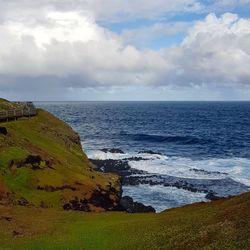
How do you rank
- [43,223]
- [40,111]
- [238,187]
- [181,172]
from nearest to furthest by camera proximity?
1. [43,223]
2. [238,187]
3. [181,172]
4. [40,111]

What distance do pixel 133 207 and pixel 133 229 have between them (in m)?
22.8

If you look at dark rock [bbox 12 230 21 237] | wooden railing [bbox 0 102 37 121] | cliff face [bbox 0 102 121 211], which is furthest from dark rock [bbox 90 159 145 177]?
dark rock [bbox 12 230 21 237]

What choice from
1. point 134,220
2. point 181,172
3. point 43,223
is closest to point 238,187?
point 181,172

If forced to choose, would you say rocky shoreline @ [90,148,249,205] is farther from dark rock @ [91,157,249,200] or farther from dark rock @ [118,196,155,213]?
dark rock @ [118,196,155,213]

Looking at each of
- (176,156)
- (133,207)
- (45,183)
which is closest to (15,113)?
(133,207)

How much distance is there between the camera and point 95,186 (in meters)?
42.6

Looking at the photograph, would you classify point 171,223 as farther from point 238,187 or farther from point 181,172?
point 181,172

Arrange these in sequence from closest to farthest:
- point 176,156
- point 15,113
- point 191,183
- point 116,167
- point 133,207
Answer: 1. point 133,207
2. point 191,183
3. point 15,113
4. point 116,167
5. point 176,156

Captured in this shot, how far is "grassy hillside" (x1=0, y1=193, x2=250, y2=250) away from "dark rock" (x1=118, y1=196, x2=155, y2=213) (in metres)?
15.5

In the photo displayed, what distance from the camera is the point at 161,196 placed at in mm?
55938

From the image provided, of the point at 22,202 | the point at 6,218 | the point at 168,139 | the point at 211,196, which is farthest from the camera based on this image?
the point at 168,139

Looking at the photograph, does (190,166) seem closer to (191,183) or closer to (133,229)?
(191,183)

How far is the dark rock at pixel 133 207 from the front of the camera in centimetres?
4853

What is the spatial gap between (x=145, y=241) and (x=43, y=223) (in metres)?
8.98
